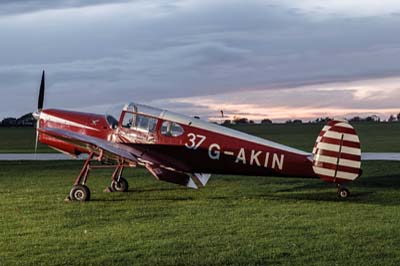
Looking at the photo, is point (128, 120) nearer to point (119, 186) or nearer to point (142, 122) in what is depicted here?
point (142, 122)

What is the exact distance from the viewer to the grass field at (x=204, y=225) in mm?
7441

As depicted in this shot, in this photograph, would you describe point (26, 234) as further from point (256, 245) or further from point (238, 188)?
point (238, 188)

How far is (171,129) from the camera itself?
13.2 metres

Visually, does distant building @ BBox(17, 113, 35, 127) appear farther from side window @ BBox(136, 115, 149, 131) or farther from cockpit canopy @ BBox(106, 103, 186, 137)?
side window @ BBox(136, 115, 149, 131)

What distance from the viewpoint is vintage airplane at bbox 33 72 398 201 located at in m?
12.1

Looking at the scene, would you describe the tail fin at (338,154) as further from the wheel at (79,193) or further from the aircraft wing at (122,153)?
the wheel at (79,193)

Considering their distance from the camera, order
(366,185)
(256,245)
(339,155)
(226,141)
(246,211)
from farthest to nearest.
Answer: (366,185) → (226,141) → (339,155) → (246,211) → (256,245)

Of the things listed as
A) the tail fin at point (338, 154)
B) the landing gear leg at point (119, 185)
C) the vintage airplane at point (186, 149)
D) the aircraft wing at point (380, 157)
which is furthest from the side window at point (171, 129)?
the aircraft wing at point (380, 157)

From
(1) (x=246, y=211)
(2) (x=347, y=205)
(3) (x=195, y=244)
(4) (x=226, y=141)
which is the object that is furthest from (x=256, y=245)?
(4) (x=226, y=141)

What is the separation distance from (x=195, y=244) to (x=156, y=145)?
209 inches

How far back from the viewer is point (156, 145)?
43.3 feet

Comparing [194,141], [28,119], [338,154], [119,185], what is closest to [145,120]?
[194,141]

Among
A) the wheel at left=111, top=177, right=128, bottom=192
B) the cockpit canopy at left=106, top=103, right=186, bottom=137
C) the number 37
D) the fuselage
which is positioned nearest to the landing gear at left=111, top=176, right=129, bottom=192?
the wheel at left=111, top=177, right=128, bottom=192

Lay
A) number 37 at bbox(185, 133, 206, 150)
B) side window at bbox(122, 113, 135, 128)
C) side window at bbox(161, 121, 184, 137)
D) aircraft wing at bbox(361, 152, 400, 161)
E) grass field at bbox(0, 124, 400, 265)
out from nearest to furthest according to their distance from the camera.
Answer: grass field at bbox(0, 124, 400, 265), number 37 at bbox(185, 133, 206, 150), side window at bbox(161, 121, 184, 137), side window at bbox(122, 113, 135, 128), aircraft wing at bbox(361, 152, 400, 161)
